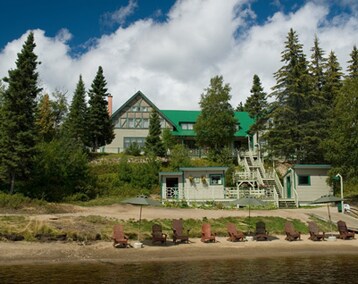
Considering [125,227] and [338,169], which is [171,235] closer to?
[125,227]

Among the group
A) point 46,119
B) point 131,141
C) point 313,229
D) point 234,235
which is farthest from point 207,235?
point 46,119

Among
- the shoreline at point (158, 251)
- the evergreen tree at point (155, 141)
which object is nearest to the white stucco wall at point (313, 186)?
the shoreline at point (158, 251)

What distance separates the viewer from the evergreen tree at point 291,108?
132 ft

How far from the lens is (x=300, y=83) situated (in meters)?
41.6

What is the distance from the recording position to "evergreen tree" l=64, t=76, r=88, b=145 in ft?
153

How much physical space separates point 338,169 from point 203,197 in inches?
482

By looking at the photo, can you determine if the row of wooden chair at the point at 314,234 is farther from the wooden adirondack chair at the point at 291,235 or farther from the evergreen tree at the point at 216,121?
the evergreen tree at the point at 216,121

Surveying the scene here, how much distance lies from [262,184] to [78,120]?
81.1ft

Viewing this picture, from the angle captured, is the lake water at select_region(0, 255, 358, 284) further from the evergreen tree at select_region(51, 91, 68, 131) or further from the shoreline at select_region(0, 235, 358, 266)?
the evergreen tree at select_region(51, 91, 68, 131)

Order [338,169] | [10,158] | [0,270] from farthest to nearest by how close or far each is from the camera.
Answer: [338,169]
[10,158]
[0,270]

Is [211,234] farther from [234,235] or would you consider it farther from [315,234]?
[315,234]

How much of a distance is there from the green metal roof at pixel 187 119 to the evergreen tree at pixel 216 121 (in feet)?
16.3

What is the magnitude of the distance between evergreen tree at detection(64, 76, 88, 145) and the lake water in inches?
1250

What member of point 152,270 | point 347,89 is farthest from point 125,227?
point 347,89
